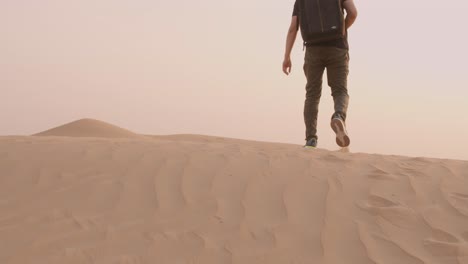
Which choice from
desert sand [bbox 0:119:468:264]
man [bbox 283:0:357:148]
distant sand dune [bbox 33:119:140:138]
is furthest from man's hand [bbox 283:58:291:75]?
distant sand dune [bbox 33:119:140:138]

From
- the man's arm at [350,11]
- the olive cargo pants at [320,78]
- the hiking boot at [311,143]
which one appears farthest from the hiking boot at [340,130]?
the man's arm at [350,11]

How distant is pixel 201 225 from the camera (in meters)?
2.71

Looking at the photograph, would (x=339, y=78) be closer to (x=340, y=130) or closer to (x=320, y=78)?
(x=320, y=78)

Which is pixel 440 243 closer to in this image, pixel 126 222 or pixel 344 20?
pixel 126 222

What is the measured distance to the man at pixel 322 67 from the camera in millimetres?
4891

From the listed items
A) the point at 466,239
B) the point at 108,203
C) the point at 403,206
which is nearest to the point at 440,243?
the point at 466,239

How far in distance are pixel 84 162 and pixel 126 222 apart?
4.18ft

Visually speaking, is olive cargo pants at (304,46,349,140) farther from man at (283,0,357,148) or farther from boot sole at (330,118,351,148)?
boot sole at (330,118,351,148)

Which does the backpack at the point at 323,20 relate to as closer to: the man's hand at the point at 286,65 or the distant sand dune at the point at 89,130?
the man's hand at the point at 286,65

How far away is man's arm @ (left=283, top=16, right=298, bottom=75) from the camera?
203 inches

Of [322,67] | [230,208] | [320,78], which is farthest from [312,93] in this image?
[230,208]

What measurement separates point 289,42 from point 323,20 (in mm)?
515

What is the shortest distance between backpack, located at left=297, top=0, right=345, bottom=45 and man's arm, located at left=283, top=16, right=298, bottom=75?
259mm

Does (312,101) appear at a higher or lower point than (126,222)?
higher
